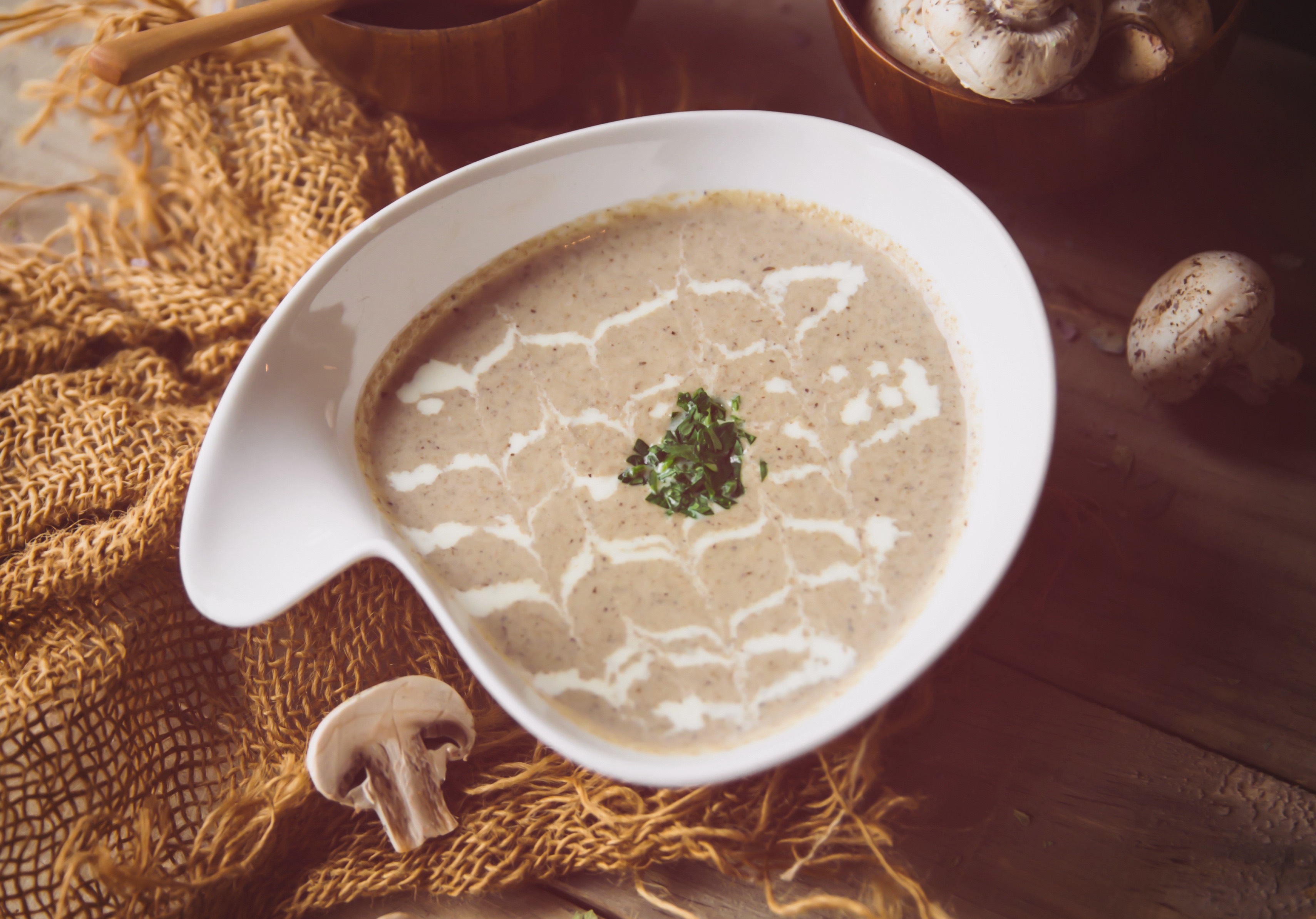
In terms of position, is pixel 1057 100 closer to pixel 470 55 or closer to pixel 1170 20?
pixel 1170 20

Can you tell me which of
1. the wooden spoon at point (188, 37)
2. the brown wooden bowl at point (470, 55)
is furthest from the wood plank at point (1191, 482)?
the wooden spoon at point (188, 37)

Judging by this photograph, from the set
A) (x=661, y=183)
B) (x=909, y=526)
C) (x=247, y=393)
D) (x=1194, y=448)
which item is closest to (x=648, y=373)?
(x=661, y=183)

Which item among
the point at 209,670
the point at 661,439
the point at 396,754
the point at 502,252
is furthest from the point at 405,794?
the point at 502,252

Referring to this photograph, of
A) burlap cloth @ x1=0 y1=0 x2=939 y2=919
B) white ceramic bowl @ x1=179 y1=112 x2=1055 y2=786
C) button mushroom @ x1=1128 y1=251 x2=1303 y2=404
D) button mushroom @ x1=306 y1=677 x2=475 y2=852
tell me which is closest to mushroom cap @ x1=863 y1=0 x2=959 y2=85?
white ceramic bowl @ x1=179 y1=112 x2=1055 y2=786

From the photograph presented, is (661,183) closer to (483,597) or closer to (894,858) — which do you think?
(483,597)

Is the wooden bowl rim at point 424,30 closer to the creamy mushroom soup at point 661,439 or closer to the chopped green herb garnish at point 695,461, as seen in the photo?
the creamy mushroom soup at point 661,439

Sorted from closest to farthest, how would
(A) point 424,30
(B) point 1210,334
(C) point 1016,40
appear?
(C) point 1016,40 → (B) point 1210,334 → (A) point 424,30
